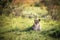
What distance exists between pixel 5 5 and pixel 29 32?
0.59 m

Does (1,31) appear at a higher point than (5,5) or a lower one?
lower

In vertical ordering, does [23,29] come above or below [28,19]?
below

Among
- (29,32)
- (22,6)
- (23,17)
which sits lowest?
(29,32)

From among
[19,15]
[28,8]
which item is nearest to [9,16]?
[19,15]

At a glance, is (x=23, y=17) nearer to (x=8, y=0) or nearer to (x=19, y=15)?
(x=19, y=15)

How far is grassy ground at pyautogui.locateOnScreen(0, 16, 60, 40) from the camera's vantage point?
2.71 meters

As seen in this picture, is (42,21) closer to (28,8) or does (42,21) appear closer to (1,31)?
(28,8)

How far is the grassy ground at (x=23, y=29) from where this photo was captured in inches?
107

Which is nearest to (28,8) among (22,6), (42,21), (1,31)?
(22,6)

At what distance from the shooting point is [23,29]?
2.75 metres

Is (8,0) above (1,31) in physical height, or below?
above

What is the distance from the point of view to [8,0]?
2.80 meters

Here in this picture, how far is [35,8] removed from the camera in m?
2.81

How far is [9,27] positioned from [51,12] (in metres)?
0.73
